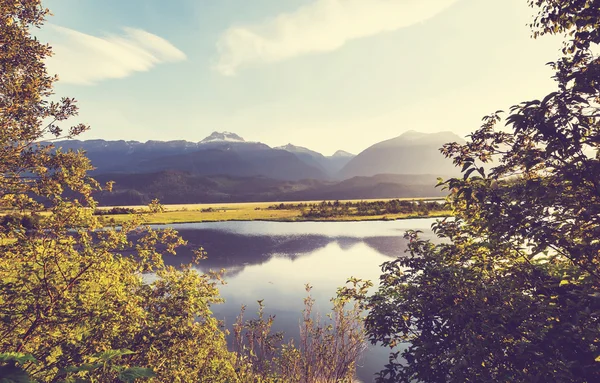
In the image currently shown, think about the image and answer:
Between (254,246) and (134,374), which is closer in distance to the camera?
(134,374)

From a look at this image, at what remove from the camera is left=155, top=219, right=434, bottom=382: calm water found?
2357 centimetres

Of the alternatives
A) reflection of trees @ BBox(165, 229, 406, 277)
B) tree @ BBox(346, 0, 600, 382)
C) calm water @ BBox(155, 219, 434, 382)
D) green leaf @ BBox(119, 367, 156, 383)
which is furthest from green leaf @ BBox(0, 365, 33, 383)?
reflection of trees @ BBox(165, 229, 406, 277)

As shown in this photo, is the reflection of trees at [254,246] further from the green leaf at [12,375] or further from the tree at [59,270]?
the green leaf at [12,375]

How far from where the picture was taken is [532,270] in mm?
6168

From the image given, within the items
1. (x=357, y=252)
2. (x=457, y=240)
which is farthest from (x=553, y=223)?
(x=357, y=252)

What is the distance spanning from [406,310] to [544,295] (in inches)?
107

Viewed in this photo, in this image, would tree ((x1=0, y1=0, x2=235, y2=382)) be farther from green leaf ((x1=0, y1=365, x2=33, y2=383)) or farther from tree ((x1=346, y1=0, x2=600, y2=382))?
tree ((x1=346, y1=0, x2=600, y2=382))

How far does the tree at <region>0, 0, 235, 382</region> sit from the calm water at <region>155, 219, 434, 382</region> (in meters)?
11.1

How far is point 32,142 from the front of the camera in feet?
25.0

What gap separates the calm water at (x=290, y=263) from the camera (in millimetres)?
23566

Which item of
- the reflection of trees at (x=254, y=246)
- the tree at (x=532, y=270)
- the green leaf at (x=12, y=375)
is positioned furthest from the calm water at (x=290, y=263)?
the green leaf at (x=12, y=375)

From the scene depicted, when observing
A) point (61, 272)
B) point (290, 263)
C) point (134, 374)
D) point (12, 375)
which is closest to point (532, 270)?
→ point (134, 374)

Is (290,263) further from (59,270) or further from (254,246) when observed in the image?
(59,270)

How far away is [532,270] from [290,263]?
1409 inches
